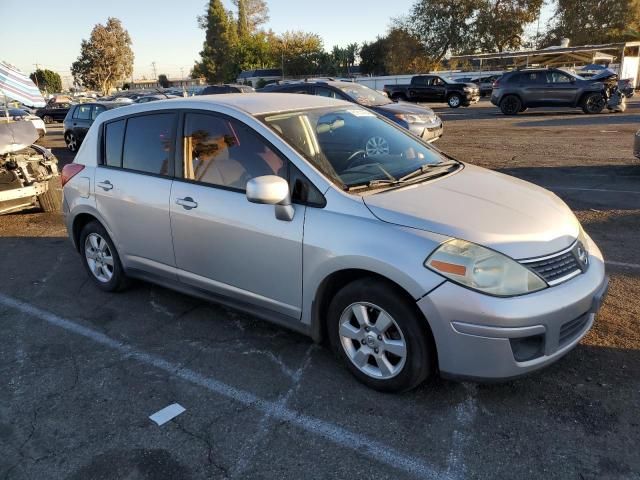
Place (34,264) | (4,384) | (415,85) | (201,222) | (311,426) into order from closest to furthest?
(311,426) → (4,384) → (201,222) → (34,264) → (415,85)

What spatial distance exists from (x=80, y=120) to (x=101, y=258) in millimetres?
12679

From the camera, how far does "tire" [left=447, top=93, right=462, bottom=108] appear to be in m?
27.9

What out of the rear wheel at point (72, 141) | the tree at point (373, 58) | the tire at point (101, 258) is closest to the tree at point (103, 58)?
the tree at point (373, 58)

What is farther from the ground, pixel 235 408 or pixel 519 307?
pixel 519 307

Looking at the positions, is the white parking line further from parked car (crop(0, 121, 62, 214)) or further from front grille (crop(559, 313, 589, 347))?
parked car (crop(0, 121, 62, 214))

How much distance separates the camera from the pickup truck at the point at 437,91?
2773 cm

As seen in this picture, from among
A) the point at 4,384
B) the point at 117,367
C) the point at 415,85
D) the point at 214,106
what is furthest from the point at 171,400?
the point at 415,85

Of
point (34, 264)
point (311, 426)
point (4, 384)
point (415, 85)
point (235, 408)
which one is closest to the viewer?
point (311, 426)

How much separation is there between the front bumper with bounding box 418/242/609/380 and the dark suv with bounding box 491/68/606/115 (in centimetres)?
1941

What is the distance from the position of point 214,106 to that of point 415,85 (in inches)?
1051

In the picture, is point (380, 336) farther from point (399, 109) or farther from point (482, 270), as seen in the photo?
point (399, 109)

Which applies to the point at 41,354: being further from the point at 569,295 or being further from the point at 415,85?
the point at 415,85

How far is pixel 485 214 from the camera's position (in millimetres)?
2984

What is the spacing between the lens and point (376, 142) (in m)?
3.93
